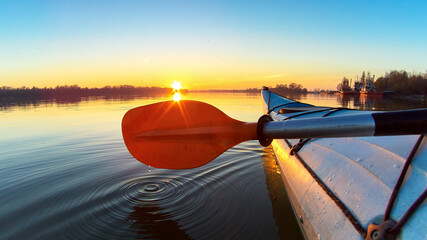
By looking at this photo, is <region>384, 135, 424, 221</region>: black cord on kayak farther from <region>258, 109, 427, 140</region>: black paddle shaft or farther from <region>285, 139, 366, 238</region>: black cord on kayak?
<region>258, 109, 427, 140</region>: black paddle shaft

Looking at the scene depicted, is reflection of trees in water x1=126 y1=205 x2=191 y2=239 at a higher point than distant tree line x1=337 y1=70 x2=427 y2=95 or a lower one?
lower

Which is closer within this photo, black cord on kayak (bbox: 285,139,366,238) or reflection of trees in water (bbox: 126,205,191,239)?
black cord on kayak (bbox: 285,139,366,238)

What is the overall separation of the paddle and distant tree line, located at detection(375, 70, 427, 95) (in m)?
65.2

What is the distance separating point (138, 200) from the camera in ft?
10.7

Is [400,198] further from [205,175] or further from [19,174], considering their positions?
[19,174]

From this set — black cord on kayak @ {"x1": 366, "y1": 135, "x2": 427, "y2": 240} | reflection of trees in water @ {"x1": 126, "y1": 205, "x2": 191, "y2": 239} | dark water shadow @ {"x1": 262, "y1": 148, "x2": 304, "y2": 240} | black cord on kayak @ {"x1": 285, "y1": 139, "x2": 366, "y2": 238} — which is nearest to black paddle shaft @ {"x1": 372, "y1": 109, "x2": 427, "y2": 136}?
black cord on kayak @ {"x1": 366, "y1": 135, "x2": 427, "y2": 240}

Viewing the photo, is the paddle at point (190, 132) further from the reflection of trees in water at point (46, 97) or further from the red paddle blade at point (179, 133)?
the reflection of trees in water at point (46, 97)

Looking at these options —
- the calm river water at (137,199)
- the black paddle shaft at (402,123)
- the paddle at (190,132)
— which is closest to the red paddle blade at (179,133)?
the paddle at (190,132)

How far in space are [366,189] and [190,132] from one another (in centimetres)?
135

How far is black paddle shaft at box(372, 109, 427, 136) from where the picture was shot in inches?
39.0

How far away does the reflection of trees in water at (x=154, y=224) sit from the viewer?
254 centimetres

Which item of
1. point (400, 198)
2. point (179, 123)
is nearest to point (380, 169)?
point (400, 198)

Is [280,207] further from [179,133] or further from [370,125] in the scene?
[370,125]

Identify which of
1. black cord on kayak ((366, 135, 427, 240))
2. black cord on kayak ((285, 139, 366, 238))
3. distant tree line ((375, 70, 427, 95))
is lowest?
black cord on kayak ((285, 139, 366, 238))
